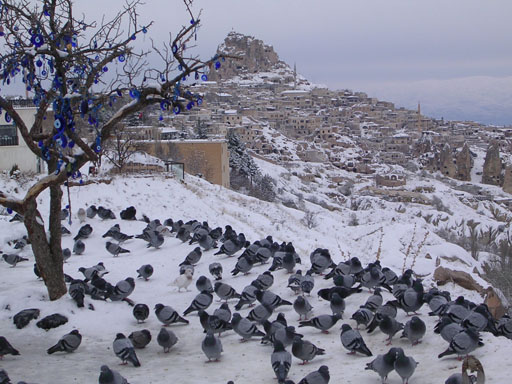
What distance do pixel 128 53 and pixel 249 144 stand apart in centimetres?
7391

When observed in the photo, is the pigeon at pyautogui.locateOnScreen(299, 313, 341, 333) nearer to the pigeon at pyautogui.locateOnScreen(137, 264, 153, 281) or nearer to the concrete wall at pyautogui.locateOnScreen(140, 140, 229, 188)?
the pigeon at pyautogui.locateOnScreen(137, 264, 153, 281)

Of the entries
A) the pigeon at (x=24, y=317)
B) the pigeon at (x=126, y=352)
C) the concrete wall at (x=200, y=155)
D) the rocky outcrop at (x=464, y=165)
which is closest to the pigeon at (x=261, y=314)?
the pigeon at (x=126, y=352)

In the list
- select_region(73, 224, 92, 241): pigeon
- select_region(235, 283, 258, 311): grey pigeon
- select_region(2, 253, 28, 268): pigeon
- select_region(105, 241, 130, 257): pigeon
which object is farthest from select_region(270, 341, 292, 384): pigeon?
select_region(73, 224, 92, 241): pigeon

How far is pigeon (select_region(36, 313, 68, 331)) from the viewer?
7.09 m

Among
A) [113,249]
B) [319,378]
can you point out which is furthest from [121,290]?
[319,378]

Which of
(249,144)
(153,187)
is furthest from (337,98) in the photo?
(153,187)

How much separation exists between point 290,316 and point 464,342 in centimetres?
262

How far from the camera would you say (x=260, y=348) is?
626cm

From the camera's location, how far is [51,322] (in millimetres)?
7125

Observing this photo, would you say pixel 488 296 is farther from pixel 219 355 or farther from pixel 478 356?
pixel 219 355

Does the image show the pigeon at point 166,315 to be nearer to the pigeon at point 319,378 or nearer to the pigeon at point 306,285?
the pigeon at point 306,285

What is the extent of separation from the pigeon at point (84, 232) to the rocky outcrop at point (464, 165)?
8046cm

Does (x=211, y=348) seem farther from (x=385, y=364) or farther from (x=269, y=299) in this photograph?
(x=385, y=364)

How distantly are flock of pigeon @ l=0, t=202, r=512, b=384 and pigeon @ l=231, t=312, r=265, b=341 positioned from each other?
0.01 meters
